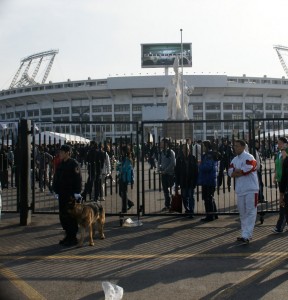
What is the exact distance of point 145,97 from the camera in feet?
271

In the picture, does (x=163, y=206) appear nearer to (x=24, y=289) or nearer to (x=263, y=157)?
(x=263, y=157)

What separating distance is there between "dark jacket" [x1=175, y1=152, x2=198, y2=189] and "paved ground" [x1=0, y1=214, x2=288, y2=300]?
1.12 meters

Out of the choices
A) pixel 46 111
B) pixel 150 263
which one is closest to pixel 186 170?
pixel 150 263

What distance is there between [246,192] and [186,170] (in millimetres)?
2300

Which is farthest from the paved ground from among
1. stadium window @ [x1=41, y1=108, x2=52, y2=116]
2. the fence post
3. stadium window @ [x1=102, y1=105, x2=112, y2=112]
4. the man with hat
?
stadium window @ [x1=41, y1=108, x2=52, y2=116]

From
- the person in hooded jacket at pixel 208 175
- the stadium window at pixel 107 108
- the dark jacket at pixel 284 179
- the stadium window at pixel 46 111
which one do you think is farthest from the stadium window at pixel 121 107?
the dark jacket at pixel 284 179

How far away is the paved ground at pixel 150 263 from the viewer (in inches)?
184

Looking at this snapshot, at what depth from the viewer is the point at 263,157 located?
990 centimetres

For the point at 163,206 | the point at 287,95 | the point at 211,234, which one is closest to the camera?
the point at 211,234

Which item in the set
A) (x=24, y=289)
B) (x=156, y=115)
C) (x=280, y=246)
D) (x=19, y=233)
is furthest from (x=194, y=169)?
(x=156, y=115)

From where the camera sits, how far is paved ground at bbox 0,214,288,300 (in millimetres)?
4668

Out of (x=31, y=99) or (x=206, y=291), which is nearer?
(x=206, y=291)

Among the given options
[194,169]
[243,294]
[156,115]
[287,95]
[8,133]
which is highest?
[287,95]

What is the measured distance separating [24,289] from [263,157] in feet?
22.7
